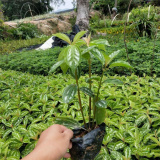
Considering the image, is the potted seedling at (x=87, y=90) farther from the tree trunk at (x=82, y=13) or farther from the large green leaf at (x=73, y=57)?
the tree trunk at (x=82, y=13)

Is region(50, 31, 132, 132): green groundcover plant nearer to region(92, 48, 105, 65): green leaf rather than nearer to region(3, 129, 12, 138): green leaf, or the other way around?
region(92, 48, 105, 65): green leaf

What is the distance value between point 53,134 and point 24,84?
5.77ft

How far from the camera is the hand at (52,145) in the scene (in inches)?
29.8

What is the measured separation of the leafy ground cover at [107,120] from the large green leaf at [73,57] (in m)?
0.51

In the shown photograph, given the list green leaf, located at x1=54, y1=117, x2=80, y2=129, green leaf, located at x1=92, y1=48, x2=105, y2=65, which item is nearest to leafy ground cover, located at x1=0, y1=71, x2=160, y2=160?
green leaf, located at x1=54, y1=117, x2=80, y2=129

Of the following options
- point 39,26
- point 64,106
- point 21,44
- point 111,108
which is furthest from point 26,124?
point 39,26

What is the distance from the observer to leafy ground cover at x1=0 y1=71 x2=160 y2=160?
1.13 meters

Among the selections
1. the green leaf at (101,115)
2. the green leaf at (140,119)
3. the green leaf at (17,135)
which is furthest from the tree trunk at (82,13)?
the green leaf at (101,115)

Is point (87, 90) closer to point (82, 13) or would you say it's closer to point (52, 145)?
point (52, 145)

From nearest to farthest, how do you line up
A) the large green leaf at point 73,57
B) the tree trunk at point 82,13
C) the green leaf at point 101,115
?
the large green leaf at point 73,57 < the green leaf at point 101,115 < the tree trunk at point 82,13

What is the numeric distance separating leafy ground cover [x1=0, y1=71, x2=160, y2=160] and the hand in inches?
6.9

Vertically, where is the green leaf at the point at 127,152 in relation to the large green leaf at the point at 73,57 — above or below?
below

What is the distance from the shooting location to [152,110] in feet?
4.90

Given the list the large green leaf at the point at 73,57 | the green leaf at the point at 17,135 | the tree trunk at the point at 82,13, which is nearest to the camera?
the large green leaf at the point at 73,57
